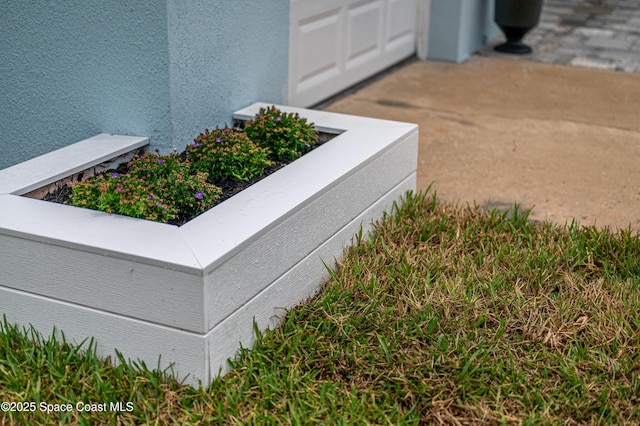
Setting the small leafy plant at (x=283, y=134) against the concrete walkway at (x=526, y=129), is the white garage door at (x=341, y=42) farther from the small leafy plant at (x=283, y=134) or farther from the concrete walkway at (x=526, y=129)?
the small leafy plant at (x=283, y=134)

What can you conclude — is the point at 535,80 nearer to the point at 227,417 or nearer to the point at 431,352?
the point at 431,352

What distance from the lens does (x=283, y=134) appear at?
3.66 m

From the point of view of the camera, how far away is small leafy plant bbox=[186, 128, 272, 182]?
11.0ft

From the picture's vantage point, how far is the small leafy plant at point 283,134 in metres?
3.62

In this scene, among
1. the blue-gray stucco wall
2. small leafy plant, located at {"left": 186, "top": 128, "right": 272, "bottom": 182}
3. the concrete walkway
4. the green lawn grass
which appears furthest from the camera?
the concrete walkway

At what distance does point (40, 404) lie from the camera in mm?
2461

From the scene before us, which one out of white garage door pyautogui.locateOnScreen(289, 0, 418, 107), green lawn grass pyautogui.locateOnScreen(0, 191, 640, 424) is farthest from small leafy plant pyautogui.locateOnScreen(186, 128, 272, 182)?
white garage door pyautogui.locateOnScreen(289, 0, 418, 107)

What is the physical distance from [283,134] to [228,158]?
1.34ft

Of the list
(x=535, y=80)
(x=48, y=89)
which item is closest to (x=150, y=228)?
(x=48, y=89)

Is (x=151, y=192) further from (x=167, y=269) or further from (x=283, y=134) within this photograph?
(x=283, y=134)

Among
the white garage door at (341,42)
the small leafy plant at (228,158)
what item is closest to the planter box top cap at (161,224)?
the small leafy plant at (228,158)

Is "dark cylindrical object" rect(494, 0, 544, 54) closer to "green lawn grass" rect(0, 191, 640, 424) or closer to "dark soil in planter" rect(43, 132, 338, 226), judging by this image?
"dark soil in planter" rect(43, 132, 338, 226)

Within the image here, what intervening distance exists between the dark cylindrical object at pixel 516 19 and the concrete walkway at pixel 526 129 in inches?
7.5

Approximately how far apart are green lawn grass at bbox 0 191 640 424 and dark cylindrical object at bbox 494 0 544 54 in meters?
4.15
